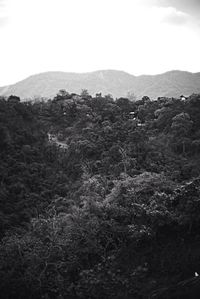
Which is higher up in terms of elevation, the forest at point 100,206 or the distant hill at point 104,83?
the distant hill at point 104,83

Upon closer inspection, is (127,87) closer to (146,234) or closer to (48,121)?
(48,121)

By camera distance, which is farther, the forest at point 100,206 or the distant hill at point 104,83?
the distant hill at point 104,83

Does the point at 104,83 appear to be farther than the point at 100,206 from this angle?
Yes

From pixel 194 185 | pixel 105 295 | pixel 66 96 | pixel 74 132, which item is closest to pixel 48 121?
pixel 74 132

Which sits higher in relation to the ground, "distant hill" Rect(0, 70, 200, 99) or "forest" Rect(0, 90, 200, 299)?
"distant hill" Rect(0, 70, 200, 99)

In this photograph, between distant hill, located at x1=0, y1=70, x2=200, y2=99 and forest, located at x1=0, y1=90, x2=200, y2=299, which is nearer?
forest, located at x1=0, y1=90, x2=200, y2=299
